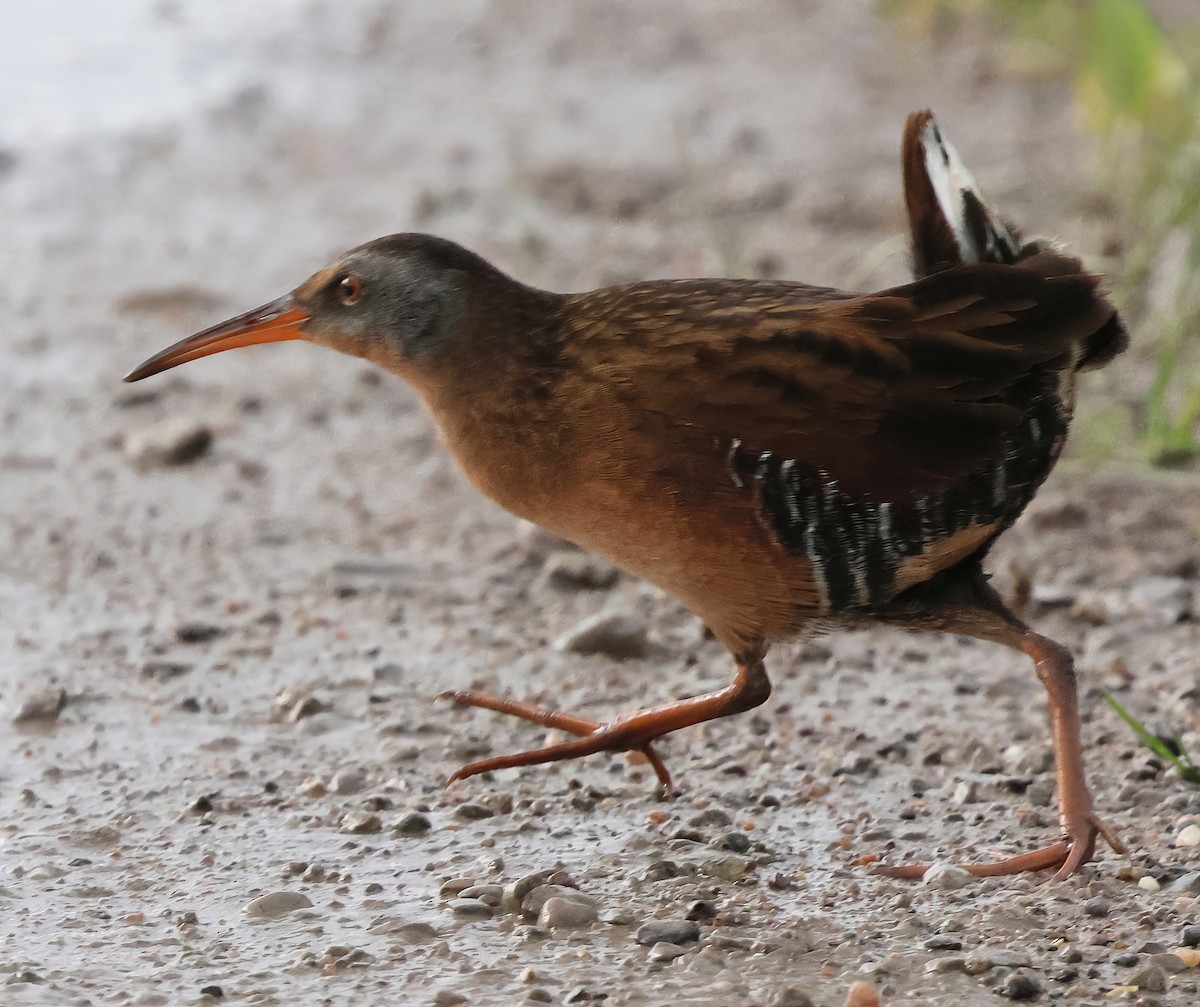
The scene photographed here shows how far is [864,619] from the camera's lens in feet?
9.43

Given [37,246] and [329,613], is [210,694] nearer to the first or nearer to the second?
[329,613]

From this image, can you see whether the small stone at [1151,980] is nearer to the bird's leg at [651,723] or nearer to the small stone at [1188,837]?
the small stone at [1188,837]

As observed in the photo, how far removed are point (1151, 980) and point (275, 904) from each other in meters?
1.22

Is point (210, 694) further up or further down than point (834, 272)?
further down

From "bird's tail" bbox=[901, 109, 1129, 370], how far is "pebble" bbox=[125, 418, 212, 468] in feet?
7.53

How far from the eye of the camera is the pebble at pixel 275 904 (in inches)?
107

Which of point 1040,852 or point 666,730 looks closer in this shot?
point 1040,852

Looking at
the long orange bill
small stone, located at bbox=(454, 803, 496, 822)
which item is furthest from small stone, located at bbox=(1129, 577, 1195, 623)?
the long orange bill

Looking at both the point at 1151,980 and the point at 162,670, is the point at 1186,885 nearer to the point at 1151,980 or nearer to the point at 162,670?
the point at 1151,980

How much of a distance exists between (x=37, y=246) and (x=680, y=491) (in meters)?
3.90

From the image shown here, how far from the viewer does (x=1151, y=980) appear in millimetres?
2436

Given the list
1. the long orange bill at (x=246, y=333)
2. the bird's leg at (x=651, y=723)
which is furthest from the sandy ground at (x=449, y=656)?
the long orange bill at (x=246, y=333)

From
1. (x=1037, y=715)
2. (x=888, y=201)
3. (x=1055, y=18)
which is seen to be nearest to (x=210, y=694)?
(x=1037, y=715)

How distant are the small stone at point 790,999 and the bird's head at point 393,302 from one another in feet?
3.73
